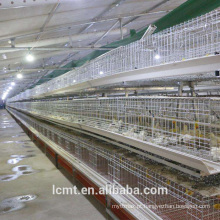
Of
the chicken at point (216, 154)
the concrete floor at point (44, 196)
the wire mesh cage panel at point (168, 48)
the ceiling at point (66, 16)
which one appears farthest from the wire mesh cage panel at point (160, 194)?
the ceiling at point (66, 16)

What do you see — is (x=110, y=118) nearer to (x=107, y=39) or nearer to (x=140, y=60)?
(x=140, y=60)

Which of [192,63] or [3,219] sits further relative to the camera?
[3,219]

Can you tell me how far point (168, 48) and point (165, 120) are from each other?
958mm

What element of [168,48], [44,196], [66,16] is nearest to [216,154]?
[168,48]

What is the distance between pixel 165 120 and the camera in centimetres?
225

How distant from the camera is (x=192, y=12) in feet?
12.0

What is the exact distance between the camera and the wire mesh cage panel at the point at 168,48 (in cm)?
211

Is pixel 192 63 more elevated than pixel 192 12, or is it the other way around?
pixel 192 12

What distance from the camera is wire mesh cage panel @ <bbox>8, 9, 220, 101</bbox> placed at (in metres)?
2.11

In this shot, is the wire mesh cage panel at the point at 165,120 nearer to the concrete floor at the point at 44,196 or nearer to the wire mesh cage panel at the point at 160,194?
the wire mesh cage panel at the point at 160,194

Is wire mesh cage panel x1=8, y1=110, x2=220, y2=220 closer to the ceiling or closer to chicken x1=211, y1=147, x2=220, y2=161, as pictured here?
chicken x1=211, y1=147, x2=220, y2=161

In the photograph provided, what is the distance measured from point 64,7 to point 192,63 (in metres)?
3.39

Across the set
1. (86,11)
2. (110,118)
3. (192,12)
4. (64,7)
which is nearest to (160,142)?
(110,118)

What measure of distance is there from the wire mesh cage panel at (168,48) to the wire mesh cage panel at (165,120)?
1.36 ft
